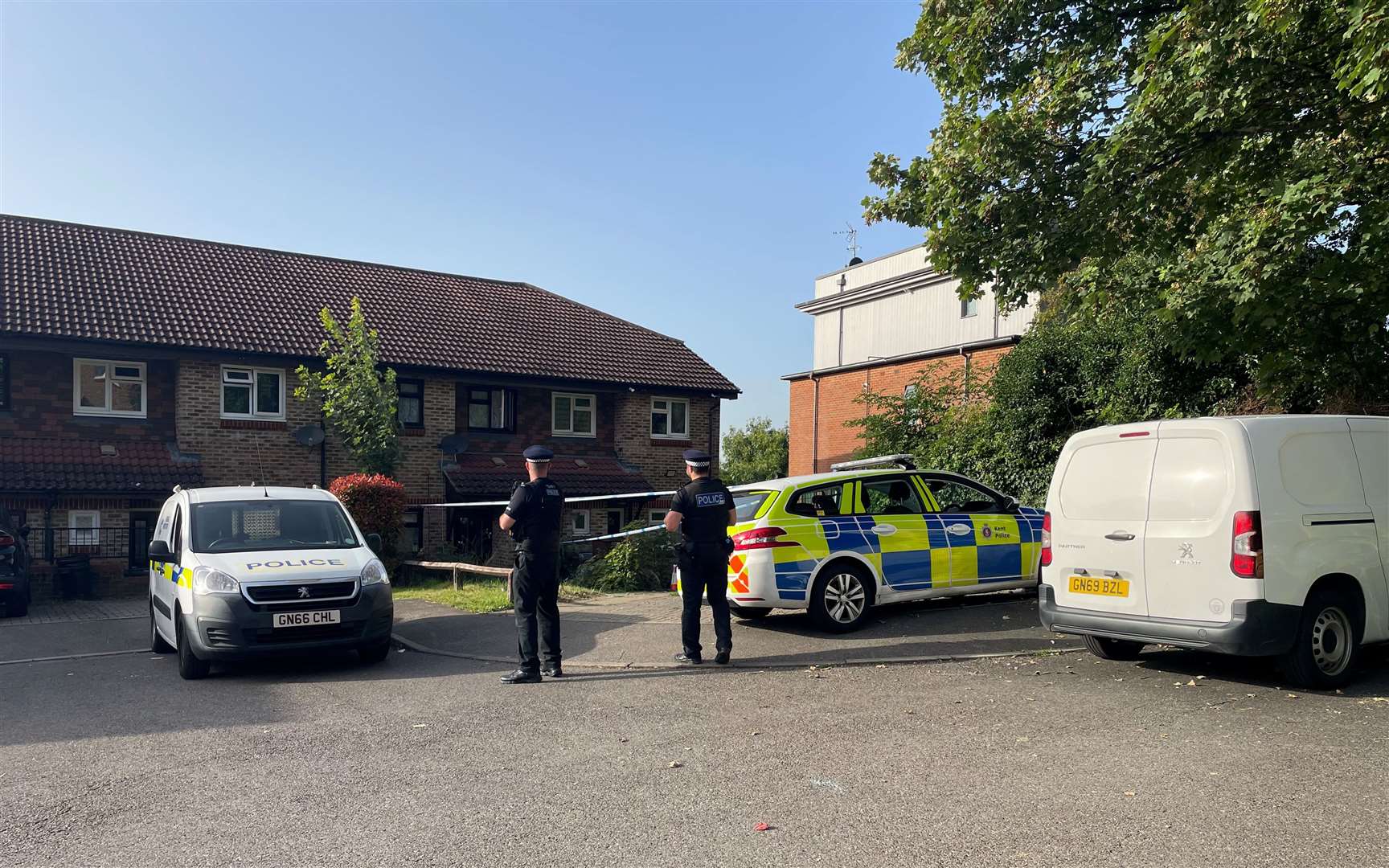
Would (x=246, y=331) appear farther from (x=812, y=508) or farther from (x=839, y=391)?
(x=839, y=391)

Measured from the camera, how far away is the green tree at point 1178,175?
951 centimetres

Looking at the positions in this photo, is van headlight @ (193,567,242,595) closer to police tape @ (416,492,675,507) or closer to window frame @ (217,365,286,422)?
police tape @ (416,492,675,507)

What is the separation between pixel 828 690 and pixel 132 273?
20.0 meters

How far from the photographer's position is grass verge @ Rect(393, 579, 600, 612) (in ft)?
42.0

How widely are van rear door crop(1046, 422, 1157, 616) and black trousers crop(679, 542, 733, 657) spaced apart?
2.58 m

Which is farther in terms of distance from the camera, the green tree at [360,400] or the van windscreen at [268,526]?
the green tree at [360,400]

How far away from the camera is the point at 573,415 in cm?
2491

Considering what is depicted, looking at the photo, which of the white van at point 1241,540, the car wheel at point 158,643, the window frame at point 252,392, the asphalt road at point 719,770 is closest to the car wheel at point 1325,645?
the white van at point 1241,540

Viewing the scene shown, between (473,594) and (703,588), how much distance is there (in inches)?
241

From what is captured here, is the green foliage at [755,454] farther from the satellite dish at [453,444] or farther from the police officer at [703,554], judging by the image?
the police officer at [703,554]

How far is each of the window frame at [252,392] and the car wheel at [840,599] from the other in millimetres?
14923

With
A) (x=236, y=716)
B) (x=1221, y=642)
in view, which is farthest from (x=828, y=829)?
A: (x=236, y=716)

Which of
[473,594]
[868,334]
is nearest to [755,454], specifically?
[868,334]

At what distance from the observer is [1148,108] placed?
961 cm
